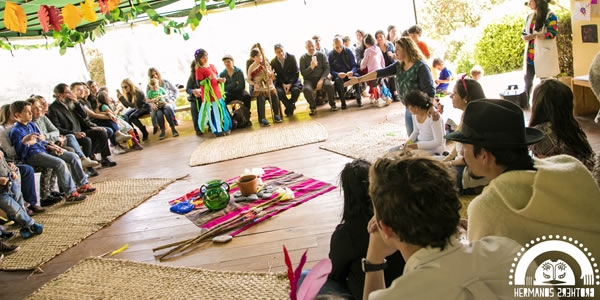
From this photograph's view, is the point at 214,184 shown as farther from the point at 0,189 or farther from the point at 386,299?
the point at 386,299

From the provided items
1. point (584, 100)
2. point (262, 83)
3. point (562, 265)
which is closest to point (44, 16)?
point (262, 83)

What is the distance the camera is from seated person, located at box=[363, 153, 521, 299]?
37.6 inches

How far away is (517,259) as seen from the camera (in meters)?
1.01

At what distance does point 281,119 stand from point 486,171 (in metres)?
5.57

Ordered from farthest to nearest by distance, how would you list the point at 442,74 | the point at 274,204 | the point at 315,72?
the point at 315,72
the point at 442,74
the point at 274,204

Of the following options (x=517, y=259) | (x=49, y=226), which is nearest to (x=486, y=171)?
(x=517, y=259)

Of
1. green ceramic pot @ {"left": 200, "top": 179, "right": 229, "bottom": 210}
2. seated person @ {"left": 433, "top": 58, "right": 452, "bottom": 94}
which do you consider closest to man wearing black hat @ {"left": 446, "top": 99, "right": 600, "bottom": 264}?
green ceramic pot @ {"left": 200, "top": 179, "right": 229, "bottom": 210}

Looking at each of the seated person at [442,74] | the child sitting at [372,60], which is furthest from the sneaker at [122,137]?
the seated person at [442,74]

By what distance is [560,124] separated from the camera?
2.10 m

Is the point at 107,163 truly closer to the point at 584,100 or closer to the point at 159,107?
the point at 159,107

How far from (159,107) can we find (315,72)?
257 centimetres

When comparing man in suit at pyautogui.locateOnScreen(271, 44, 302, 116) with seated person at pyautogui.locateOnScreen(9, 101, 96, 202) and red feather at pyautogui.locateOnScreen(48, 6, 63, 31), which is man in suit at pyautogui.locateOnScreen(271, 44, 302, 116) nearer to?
seated person at pyautogui.locateOnScreen(9, 101, 96, 202)

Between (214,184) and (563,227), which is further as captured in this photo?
Result: (214,184)

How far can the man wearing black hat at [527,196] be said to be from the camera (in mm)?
1168
